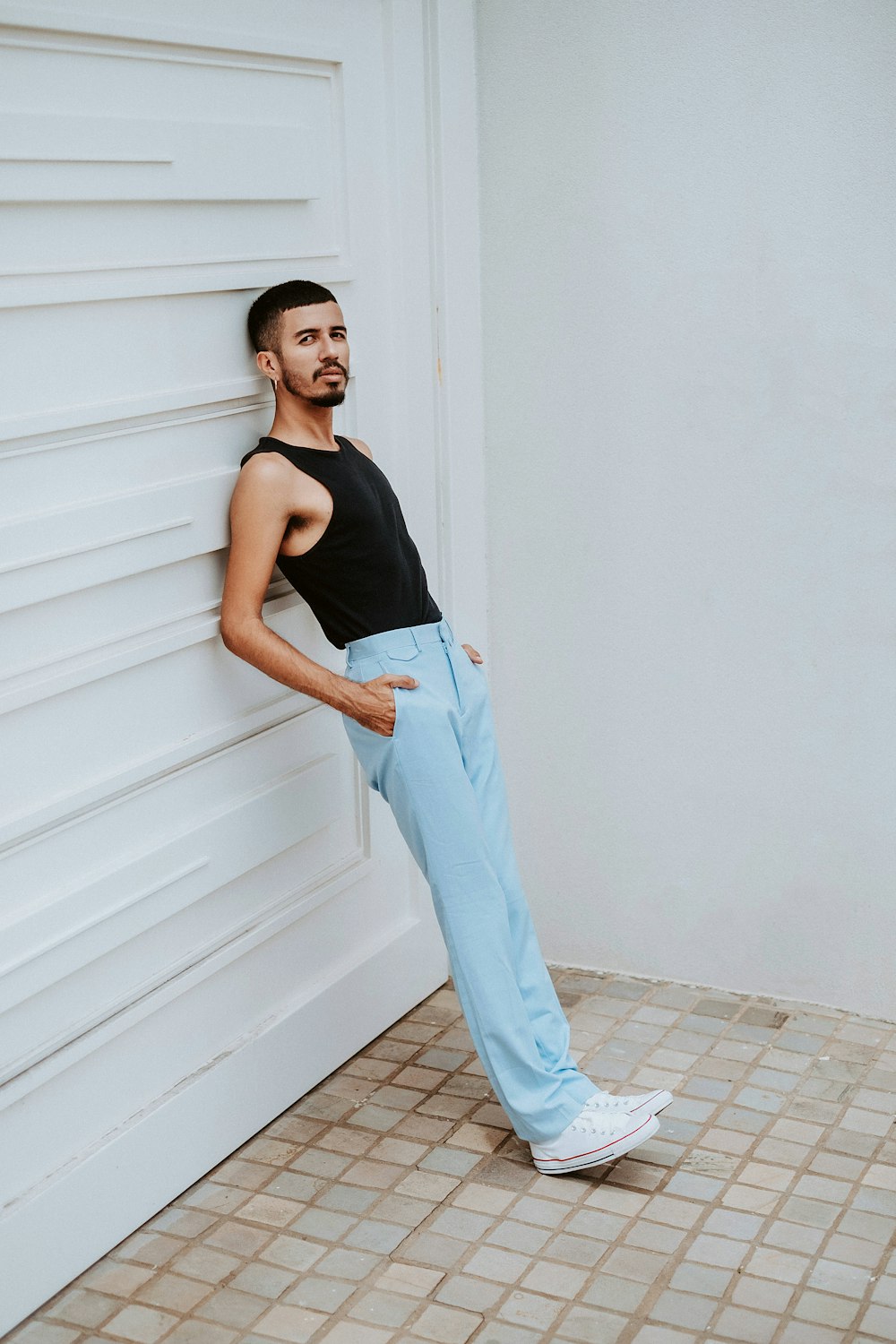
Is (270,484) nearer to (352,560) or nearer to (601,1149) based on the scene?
(352,560)

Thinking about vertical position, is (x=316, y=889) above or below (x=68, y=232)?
below

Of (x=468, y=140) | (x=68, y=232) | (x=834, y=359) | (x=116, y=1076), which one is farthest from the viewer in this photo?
(x=468, y=140)

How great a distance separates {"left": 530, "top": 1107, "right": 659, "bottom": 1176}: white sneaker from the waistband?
984mm

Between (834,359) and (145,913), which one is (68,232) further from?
(834,359)

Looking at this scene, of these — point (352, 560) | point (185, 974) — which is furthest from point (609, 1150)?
point (352, 560)

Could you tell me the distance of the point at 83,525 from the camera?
8.09 feet

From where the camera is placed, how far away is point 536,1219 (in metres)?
2.73

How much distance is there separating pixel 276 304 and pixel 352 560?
504 millimetres

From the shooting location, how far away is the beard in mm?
2758

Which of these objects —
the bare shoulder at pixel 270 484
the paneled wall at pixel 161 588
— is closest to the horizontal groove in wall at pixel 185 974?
the paneled wall at pixel 161 588

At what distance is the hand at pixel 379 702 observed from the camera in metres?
2.77

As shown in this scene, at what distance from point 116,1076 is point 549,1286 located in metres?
0.86

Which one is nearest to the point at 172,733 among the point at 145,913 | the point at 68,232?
the point at 145,913

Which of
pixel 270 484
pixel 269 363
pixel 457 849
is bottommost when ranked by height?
pixel 457 849
